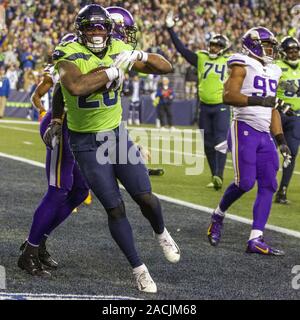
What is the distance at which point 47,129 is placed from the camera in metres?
6.00

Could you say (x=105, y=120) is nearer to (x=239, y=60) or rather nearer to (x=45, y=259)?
(x=45, y=259)

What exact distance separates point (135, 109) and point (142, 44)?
7.81 feet

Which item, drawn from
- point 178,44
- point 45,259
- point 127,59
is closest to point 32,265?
point 45,259

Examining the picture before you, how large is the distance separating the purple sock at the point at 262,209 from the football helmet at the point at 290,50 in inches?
119

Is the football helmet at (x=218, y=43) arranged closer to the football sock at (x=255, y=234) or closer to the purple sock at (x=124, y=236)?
the football sock at (x=255, y=234)

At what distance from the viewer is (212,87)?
11.5 m

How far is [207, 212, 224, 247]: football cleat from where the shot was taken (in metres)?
7.14

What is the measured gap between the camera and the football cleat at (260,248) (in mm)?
6723

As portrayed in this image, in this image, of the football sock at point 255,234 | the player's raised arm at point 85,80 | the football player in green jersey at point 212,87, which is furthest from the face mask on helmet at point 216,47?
the player's raised arm at point 85,80

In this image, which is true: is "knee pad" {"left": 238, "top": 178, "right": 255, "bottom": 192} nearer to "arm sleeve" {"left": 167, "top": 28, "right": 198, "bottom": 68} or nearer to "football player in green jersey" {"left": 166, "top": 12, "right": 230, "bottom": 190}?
"football player in green jersey" {"left": 166, "top": 12, "right": 230, "bottom": 190}

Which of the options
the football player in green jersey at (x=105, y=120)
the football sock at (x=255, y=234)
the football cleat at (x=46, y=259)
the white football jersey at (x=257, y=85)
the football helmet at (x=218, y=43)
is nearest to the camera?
the football player in green jersey at (x=105, y=120)

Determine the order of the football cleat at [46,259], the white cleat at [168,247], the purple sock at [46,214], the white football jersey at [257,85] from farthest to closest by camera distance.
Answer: the white football jersey at [257,85]
the football cleat at [46,259]
the purple sock at [46,214]
the white cleat at [168,247]
